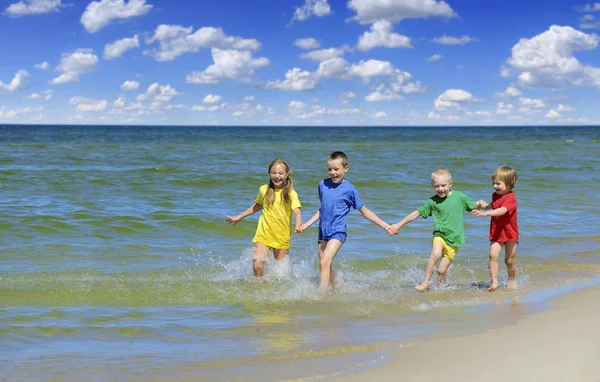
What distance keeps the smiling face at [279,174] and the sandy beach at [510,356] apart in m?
3.01

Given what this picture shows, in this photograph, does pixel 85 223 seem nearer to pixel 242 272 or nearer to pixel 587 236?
pixel 242 272

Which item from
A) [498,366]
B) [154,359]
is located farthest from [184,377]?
[498,366]

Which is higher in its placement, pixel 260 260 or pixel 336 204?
pixel 336 204

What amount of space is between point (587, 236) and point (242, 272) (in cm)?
578

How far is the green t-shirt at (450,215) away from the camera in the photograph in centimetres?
682

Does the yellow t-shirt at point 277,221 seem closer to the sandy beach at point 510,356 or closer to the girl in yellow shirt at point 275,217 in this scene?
the girl in yellow shirt at point 275,217

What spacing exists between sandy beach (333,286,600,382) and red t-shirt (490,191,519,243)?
185 centimetres

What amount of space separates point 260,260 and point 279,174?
975mm

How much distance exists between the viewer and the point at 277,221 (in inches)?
288

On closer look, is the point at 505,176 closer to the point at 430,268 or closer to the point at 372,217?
the point at 430,268

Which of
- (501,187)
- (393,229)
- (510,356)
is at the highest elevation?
(501,187)

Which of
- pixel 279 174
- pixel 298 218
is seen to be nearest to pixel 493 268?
pixel 298 218

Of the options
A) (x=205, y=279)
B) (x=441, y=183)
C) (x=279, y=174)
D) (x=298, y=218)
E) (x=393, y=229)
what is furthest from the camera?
(x=205, y=279)

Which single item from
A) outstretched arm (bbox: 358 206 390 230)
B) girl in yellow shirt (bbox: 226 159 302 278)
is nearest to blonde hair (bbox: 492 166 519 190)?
outstretched arm (bbox: 358 206 390 230)
